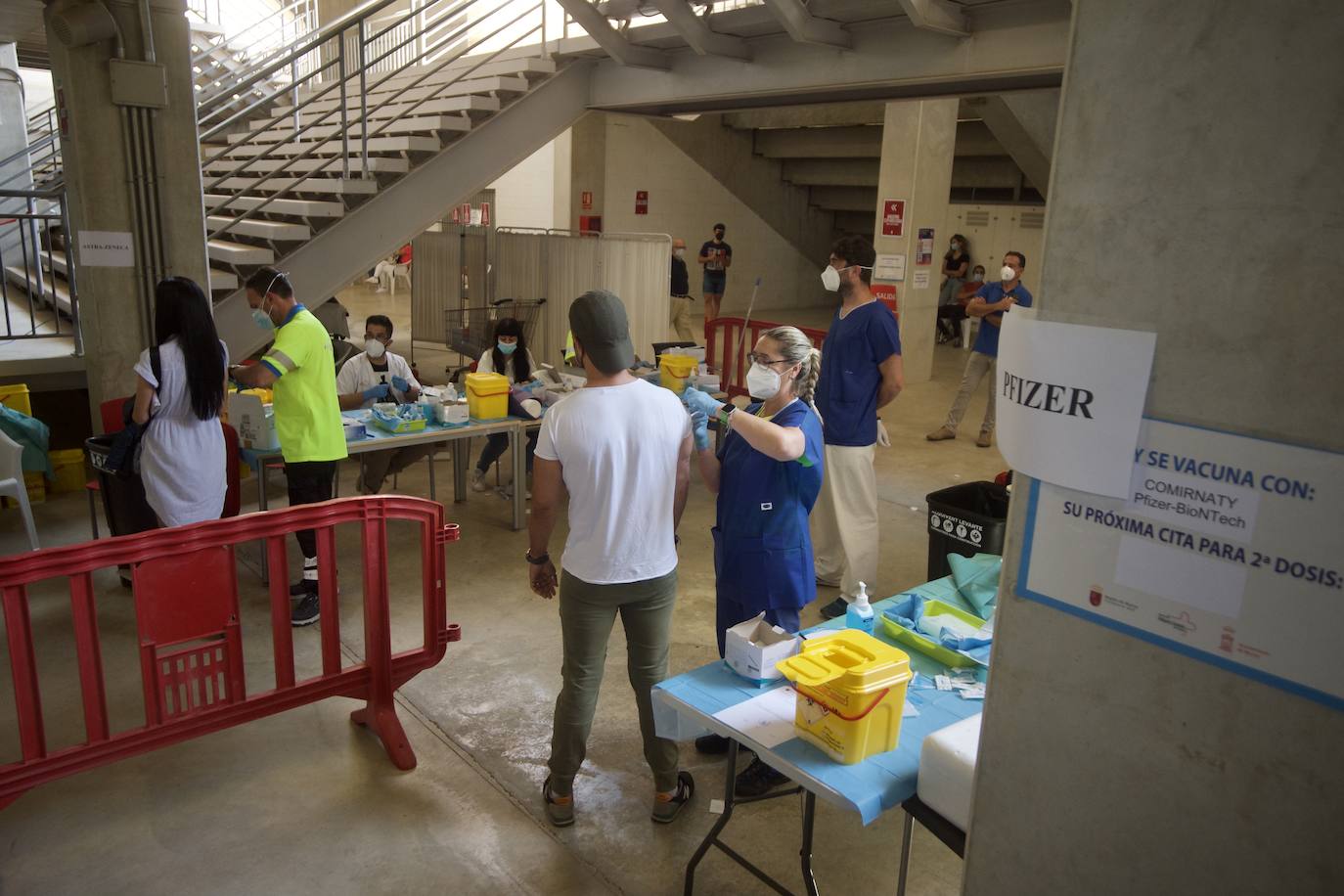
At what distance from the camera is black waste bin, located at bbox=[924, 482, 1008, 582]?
14.5 feet

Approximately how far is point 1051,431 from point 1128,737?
548mm

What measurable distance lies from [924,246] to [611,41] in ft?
16.0

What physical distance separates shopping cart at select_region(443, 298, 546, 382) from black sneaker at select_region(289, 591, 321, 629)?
4.79m

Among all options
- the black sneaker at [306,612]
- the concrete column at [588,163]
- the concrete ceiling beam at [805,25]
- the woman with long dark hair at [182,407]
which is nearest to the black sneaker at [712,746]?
the black sneaker at [306,612]

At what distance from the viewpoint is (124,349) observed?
21.3 ft

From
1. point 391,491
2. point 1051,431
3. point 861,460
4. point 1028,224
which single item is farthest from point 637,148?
point 1051,431

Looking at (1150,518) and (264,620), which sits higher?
(1150,518)

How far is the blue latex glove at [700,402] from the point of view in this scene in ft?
11.9

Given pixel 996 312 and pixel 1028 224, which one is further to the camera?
pixel 1028 224

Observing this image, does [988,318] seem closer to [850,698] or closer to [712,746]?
[712,746]

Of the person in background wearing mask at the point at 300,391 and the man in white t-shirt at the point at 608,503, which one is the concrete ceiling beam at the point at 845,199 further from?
the man in white t-shirt at the point at 608,503

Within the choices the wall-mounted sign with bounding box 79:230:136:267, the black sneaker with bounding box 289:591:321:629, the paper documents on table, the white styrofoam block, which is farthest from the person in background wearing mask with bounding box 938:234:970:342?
the white styrofoam block

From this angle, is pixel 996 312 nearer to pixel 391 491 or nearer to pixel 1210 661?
pixel 391 491

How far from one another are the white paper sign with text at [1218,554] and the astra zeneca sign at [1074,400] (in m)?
0.03
